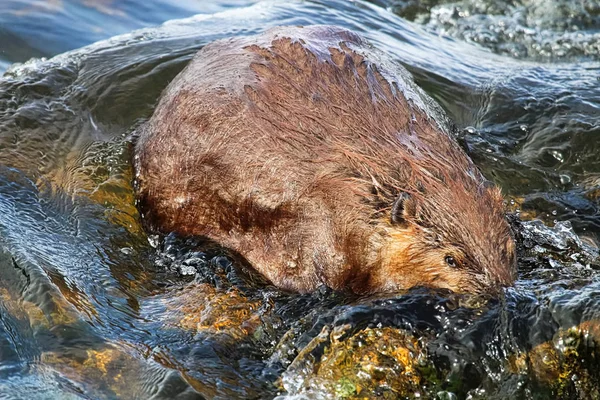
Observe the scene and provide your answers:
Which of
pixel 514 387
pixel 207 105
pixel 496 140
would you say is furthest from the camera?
pixel 496 140

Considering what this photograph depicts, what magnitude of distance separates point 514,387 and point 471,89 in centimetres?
386

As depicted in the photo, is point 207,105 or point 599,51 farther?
point 599,51

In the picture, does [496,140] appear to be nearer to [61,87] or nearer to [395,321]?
[395,321]

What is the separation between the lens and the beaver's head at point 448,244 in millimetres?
A: 4547

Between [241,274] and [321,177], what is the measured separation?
80 centimetres

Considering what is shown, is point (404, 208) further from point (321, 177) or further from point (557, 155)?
point (557, 155)

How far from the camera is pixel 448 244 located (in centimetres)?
460

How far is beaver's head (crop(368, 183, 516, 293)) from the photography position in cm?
455

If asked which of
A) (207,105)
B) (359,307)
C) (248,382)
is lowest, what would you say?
(248,382)

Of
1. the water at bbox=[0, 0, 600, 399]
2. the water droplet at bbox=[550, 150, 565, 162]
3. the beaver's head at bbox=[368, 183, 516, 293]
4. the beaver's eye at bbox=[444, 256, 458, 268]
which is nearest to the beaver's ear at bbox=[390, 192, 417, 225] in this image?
the beaver's head at bbox=[368, 183, 516, 293]

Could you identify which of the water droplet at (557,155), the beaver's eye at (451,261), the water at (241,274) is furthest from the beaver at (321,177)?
the water droplet at (557,155)

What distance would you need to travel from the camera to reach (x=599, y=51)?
9.71 m

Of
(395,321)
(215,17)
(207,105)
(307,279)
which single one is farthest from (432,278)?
(215,17)

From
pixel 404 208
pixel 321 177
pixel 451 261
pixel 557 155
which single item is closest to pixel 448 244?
pixel 451 261
